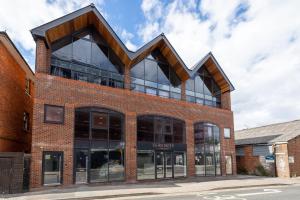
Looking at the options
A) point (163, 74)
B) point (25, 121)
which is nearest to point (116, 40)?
point (163, 74)

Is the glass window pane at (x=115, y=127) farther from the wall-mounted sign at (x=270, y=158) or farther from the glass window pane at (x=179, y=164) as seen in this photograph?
the wall-mounted sign at (x=270, y=158)

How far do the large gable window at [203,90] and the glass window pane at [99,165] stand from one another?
8846 mm

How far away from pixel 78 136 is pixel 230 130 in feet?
45.8

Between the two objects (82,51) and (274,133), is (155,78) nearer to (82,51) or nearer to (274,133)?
(82,51)

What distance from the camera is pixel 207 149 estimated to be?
22453 millimetres

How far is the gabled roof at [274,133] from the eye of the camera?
24766mm

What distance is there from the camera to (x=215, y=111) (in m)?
23.7

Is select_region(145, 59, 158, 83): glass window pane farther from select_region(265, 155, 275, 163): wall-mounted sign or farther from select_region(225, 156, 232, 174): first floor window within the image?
select_region(265, 155, 275, 163): wall-mounted sign

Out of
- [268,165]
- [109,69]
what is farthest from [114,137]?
[268,165]

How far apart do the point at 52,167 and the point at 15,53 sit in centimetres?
752

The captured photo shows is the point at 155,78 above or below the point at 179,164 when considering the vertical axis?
above

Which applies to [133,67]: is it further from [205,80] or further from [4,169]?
[4,169]

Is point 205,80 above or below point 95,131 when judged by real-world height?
above

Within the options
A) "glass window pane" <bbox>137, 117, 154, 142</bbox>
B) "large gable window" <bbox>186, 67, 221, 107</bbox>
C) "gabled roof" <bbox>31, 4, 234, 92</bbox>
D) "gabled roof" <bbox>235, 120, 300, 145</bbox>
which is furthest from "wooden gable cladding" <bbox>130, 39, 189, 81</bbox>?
"gabled roof" <bbox>235, 120, 300, 145</bbox>
